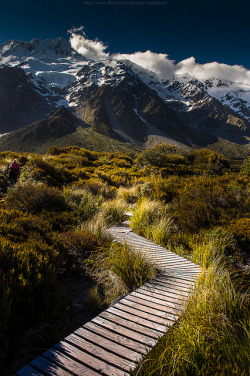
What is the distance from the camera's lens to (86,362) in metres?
1.62

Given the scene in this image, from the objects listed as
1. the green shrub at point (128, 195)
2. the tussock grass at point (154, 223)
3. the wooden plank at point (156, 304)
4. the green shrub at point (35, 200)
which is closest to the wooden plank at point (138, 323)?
the wooden plank at point (156, 304)

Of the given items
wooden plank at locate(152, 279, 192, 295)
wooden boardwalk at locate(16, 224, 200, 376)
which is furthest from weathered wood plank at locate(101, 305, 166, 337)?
wooden plank at locate(152, 279, 192, 295)

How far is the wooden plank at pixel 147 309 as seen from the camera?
6.92 ft

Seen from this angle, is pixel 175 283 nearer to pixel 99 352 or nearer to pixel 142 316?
pixel 142 316

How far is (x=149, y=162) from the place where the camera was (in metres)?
16.8

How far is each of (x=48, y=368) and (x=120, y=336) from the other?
644 millimetres

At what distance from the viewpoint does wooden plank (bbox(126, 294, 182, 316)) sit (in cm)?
220

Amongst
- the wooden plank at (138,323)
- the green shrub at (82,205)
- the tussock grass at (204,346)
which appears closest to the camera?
the tussock grass at (204,346)

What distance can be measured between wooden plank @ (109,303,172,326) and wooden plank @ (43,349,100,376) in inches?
26.3

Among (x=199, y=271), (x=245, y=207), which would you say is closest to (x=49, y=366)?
(x=199, y=271)

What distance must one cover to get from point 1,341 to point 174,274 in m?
2.31

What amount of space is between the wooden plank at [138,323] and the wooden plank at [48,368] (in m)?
0.67

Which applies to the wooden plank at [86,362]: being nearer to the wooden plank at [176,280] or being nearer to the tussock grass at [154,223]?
the wooden plank at [176,280]

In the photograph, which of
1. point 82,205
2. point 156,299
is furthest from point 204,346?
point 82,205
